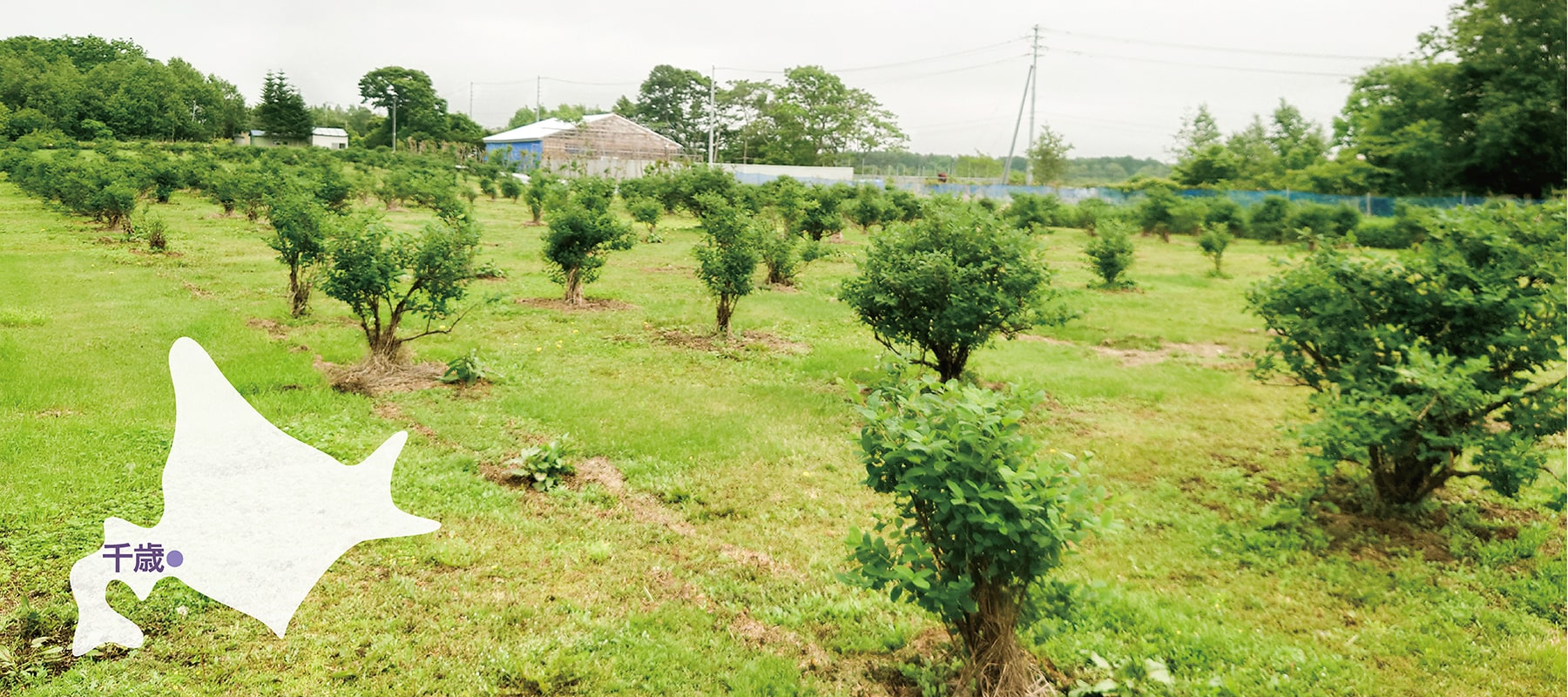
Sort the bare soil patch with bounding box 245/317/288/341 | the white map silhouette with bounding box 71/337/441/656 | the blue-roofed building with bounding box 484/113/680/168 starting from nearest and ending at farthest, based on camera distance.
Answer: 1. the white map silhouette with bounding box 71/337/441/656
2. the bare soil patch with bounding box 245/317/288/341
3. the blue-roofed building with bounding box 484/113/680/168

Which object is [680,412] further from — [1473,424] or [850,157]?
[850,157]

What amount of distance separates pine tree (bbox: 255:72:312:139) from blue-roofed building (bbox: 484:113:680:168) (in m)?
22.6

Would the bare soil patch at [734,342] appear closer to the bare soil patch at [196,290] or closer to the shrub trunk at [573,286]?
the shrub trunk at [573,286]

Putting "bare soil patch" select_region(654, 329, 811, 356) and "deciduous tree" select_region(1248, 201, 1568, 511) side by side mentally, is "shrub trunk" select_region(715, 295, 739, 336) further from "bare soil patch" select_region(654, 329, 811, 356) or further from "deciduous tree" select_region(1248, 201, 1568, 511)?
"deciduous tree" select_region(1248, 201, 1568, 511)

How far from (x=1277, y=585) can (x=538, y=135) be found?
4312 centimetres

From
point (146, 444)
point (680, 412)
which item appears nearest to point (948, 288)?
point (680, 412)

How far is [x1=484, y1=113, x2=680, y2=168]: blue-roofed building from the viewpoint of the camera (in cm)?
4269

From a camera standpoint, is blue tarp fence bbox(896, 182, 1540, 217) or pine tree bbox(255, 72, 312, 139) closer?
pine tree bbox(255, 72, 312, 139)

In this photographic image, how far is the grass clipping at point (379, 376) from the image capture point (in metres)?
7.06

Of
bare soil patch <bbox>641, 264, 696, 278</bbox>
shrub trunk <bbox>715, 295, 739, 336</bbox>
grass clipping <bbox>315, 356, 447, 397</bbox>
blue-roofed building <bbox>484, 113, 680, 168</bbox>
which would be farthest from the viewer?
blue-roofed building <bbox>484, 113, 680, 168</bbox>

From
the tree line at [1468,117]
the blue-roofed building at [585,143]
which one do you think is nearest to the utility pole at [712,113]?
the blue-roofed building at [585,143]

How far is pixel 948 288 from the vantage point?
7156 mm

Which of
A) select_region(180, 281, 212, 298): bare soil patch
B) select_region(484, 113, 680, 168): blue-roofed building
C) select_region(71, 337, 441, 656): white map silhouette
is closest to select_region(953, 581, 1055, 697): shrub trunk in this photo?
select_region(71, 337, 441, 656): white map silhouette

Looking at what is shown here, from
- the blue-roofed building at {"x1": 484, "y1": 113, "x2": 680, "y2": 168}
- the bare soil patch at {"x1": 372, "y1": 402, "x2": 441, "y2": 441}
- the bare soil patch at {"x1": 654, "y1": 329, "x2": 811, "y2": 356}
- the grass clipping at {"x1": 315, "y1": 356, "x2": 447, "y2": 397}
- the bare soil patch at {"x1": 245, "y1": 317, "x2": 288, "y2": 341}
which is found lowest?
the bare soil patch at {"x1": 372, "y1": 402, "x2": 441, "y2": 441}
